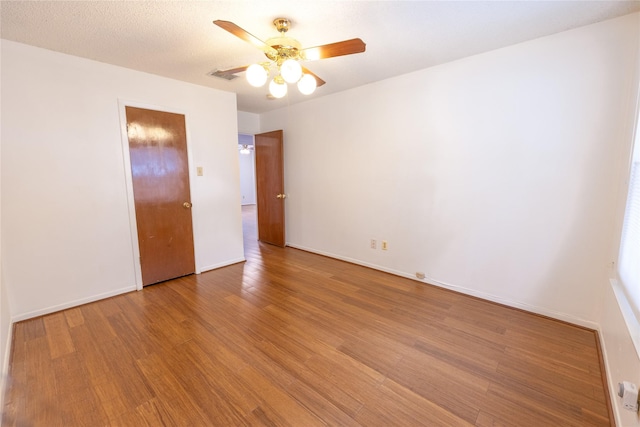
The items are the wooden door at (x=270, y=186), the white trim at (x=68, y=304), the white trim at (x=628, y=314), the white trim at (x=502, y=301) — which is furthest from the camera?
the wooden door at (x=270, y=186)

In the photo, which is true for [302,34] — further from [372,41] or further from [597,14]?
[597,14]

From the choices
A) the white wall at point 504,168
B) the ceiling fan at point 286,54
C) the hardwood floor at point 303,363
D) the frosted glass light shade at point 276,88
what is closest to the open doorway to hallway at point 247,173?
the white wall at point 504,168

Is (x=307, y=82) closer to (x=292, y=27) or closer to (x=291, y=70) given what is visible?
(x=291, y=70)

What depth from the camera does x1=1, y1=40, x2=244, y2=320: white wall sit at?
235 centimetres

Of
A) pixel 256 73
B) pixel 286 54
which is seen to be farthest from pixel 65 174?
pixel 286 54

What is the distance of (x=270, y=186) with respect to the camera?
4906mm

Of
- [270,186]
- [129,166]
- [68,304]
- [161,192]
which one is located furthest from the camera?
[270,186]

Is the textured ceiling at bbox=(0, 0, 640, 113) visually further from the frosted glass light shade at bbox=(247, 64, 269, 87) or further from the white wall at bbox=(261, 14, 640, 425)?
the frosted glass light shade at bbox=(247, 64, 269, 87)

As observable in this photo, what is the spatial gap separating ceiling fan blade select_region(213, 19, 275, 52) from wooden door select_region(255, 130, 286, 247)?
267cm

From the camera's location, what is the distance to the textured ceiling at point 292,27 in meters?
1.83

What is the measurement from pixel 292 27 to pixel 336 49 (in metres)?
0.59

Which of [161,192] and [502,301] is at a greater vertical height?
[161,192]

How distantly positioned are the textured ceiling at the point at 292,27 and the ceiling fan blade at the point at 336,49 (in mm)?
307

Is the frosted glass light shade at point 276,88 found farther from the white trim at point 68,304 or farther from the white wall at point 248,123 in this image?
the white wall at point 248,123
